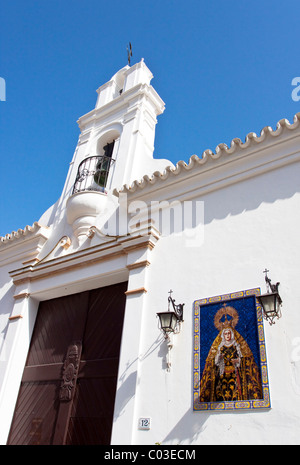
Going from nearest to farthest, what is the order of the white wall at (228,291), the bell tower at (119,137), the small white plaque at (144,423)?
the white wall at (228,291), the small white plaque at (144,423), the bell tower at (119,137)

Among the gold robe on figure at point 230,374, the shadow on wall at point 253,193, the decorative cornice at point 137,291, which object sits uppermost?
the shadow on wall at point 253,193

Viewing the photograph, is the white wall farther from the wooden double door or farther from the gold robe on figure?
the wooden double door

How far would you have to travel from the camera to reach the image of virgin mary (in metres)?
4.16

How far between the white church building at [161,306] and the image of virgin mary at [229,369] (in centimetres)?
1

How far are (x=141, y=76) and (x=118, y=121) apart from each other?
170 cm

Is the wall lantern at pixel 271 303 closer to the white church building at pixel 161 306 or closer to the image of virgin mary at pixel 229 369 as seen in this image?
the white church building at pixel 161 306

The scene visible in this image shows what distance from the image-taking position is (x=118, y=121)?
9320mm

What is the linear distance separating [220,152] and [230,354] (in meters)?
3.12

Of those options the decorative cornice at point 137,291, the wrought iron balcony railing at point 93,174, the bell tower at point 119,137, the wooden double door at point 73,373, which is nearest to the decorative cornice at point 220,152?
the bell tower at point 119,137

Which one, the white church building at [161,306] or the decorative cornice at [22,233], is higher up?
the decorative cornice at [22,233]

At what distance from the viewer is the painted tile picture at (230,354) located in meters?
4.14
